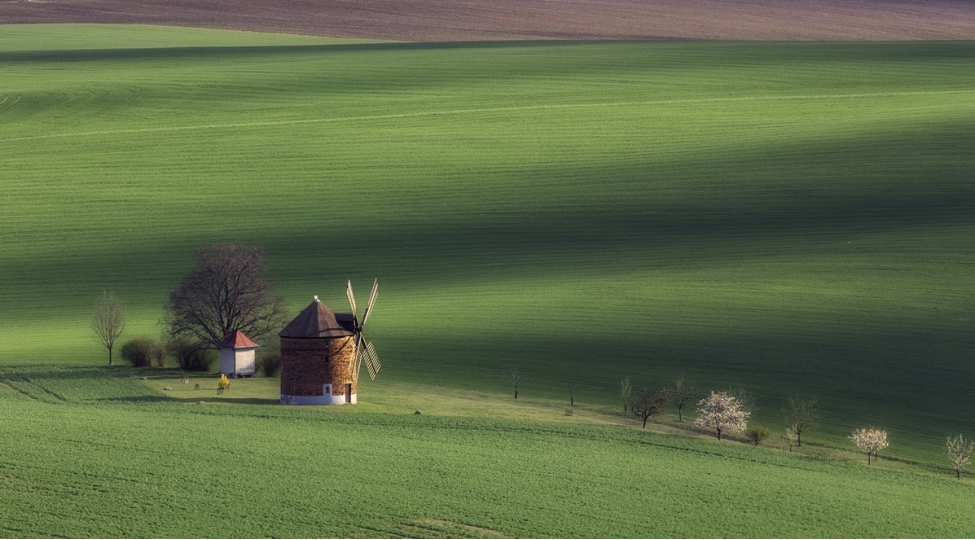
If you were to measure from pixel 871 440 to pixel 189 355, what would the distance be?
2501 centimetres

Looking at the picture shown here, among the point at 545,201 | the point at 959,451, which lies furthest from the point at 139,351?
the point at 959,451

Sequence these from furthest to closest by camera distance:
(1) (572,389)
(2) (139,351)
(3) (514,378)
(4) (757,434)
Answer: (2) (139,351), (3) (514,378), (1) (572,389), (4) (757,434)

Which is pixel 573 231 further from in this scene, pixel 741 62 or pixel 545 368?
pixel 741 62

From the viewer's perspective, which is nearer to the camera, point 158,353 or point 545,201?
point 158,353

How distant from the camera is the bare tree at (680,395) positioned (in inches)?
1827

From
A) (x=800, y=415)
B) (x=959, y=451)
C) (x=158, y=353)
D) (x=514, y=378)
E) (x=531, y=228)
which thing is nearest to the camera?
(x=959, y=451)

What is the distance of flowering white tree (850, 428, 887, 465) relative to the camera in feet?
138

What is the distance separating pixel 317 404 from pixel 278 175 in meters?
30.7

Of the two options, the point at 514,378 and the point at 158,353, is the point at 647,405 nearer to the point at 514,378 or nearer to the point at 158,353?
the point at 514,378

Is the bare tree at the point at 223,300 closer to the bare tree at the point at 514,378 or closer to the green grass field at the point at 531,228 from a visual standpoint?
the green grass field at the point at 531,228

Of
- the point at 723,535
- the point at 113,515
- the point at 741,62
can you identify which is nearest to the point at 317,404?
the point at 113,515

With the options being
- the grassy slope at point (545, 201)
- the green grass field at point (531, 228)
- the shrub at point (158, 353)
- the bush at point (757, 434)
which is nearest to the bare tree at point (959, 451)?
the green grass field at point (531, 228)

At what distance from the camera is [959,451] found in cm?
4241

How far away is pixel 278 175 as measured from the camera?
2992 inches
